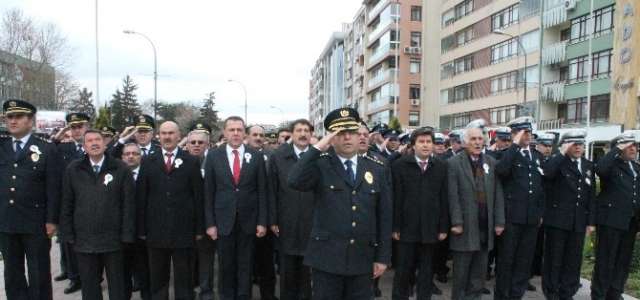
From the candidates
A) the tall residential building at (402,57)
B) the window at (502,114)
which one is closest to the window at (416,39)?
the tall residential building at (402,57)

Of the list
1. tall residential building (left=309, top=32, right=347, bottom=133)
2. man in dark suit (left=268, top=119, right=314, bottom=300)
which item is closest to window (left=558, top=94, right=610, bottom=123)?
man in dark suit (left=268, top=119, right=314, bottom=300)

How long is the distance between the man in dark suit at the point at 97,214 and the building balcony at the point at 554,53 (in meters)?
34.7

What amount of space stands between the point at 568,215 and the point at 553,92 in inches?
1263

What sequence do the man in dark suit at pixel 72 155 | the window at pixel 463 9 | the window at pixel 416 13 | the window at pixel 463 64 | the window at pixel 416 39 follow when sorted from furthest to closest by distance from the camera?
the window at pixel 416 39, the window at pixel 416 13, the window at pixel 463 64, the window at pixel 463 9, the man in dark suit at pixel 72 155

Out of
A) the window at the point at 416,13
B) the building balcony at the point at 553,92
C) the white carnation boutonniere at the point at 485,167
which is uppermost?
the window at the point at 416,13

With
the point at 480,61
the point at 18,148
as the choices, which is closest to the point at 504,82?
the point at 480,61

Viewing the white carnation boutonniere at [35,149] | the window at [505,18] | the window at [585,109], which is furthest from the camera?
the window at [505,18]

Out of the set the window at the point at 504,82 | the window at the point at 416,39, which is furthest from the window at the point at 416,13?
the window at the point at 504,82

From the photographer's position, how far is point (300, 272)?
5891 mm

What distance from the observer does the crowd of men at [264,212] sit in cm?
524

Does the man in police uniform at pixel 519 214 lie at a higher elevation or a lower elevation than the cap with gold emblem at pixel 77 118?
lower

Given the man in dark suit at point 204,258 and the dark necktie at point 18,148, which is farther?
the man in dark suit at point 204,258

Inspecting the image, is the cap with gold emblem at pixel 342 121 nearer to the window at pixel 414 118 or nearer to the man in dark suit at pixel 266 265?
the man in dark suit at pixel 266 265

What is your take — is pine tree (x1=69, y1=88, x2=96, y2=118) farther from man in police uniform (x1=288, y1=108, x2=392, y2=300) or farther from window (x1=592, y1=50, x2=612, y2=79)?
man in police uniform (x1=288, y1=108, x2=392, y2=300)
